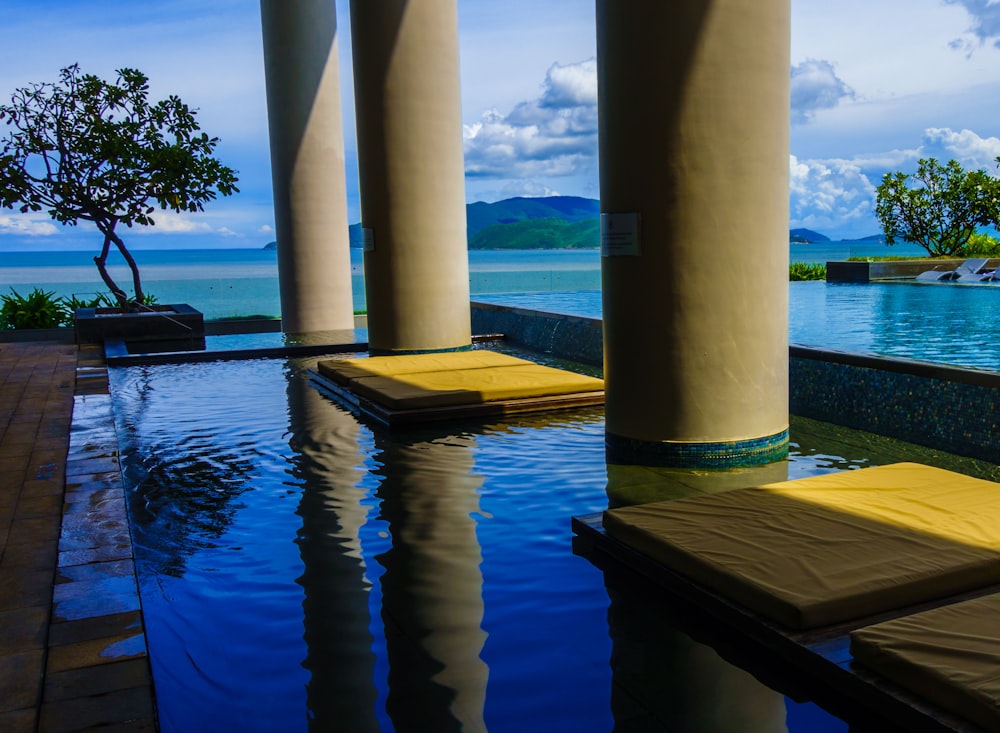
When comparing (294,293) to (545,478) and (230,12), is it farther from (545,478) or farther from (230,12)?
(230,12)

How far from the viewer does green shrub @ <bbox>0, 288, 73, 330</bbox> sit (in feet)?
46.3

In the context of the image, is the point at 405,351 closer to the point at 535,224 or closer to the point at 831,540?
the point at 831,540

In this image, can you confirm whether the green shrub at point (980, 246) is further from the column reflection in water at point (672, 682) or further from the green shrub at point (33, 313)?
the column reflection in water at point (672, 682)

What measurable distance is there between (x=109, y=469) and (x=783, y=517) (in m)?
3.58

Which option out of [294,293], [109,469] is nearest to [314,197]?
[294,293]

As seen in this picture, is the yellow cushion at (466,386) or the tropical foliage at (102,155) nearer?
the yellow cushion at (466,386)

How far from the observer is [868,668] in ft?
8.13

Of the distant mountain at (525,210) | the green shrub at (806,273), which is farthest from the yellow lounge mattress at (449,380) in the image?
the distant mountain at (525,210)

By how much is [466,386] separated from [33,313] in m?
9.89

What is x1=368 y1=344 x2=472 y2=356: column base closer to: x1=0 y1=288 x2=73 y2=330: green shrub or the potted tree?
the potted tree

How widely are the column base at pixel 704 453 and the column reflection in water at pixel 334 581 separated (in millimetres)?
1539

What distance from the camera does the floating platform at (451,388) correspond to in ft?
21.7

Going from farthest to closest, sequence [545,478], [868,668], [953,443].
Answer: [953,443]
[545,478]
[868,668]

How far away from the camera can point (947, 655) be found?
2.34m
